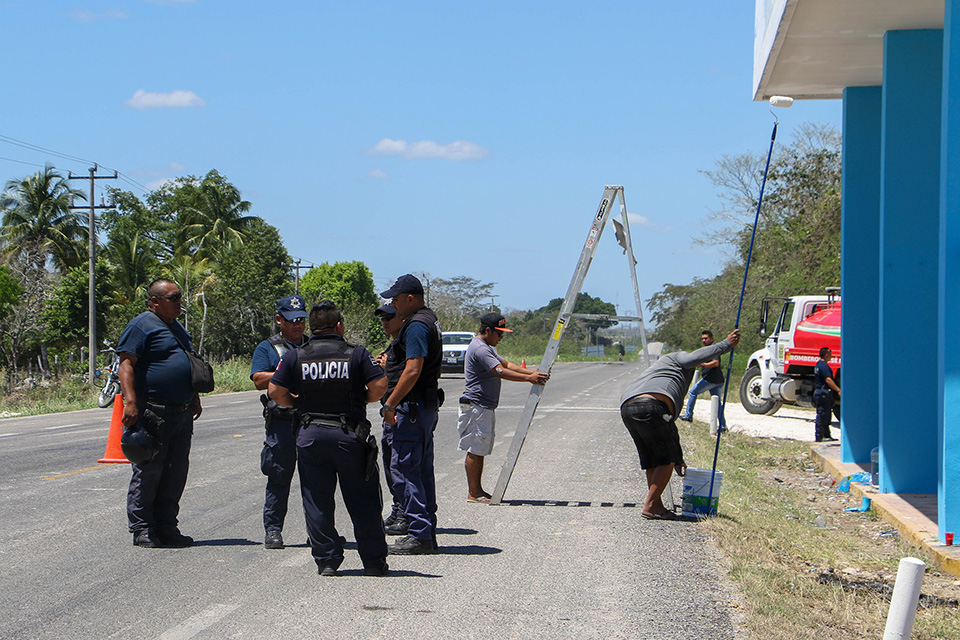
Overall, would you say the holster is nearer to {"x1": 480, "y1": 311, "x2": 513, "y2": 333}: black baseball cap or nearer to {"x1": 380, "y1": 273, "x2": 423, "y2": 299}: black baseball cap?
{"x1": 380, "y1": 273, "x2": 423, "y2": 299}: black baseball cap

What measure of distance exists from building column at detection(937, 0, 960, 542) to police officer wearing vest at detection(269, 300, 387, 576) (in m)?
4.14

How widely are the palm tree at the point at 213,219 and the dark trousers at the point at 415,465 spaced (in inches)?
2031

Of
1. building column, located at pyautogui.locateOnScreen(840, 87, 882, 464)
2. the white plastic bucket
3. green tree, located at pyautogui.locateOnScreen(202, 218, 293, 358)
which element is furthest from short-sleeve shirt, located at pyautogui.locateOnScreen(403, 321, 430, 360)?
green tree, located at pyautogui.locateOnScreen(202, 218, 293, 358)

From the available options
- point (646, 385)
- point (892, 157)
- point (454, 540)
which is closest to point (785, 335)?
point (892, 157)

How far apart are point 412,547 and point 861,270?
26.9ft

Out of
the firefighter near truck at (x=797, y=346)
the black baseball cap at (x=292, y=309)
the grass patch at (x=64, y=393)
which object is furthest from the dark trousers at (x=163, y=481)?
the grass patch at (x=64, y=393)

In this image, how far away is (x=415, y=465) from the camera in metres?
6.95

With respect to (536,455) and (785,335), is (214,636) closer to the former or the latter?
(536,455)

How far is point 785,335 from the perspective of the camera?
2159 cm

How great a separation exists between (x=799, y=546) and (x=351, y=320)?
138 feet

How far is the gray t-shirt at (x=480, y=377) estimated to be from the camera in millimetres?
8820

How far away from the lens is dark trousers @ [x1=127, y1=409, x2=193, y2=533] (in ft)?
23.1

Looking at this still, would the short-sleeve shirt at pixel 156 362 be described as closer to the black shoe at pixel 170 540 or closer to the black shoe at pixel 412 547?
the black shoe at pixel 170 540

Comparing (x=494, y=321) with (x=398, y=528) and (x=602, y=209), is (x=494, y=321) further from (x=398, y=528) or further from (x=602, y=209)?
(x=398, y=528)
